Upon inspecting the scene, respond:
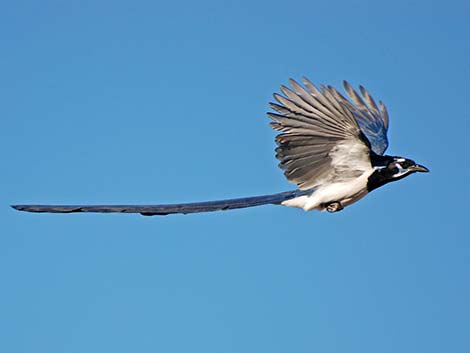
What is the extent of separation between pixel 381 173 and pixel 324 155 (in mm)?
564

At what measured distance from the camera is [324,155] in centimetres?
955

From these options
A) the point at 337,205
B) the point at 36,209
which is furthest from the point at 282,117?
the point at 36,209

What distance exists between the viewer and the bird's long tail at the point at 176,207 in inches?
312

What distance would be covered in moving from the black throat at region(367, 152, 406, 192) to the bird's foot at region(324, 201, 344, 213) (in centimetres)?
32

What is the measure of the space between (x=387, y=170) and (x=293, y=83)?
3.98ft

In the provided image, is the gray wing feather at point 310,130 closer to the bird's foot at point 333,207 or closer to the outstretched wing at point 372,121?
the bird's foot at point 333,207

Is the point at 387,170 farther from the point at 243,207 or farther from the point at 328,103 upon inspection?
the point at 243,207

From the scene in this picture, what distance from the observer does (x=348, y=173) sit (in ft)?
31.2

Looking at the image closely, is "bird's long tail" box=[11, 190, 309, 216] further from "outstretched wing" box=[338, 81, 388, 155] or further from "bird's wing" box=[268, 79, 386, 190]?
"outstretched wing" box=[338, 81, 388, 155]

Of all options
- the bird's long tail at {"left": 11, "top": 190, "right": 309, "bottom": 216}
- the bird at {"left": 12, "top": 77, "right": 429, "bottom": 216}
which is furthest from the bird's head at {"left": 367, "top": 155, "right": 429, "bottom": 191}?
the bird's long tail at {"left": 11, "top": 190, "right": 309, "bottom": 216}

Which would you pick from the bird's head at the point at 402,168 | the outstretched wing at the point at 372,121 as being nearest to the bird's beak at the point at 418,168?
the bird's head at the point at 402,168

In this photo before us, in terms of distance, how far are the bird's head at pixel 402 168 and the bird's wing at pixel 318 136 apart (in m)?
0.25

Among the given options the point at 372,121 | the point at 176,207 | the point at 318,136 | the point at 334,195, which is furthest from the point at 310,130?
the point at 176,207

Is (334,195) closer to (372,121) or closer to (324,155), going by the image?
(324,155)
